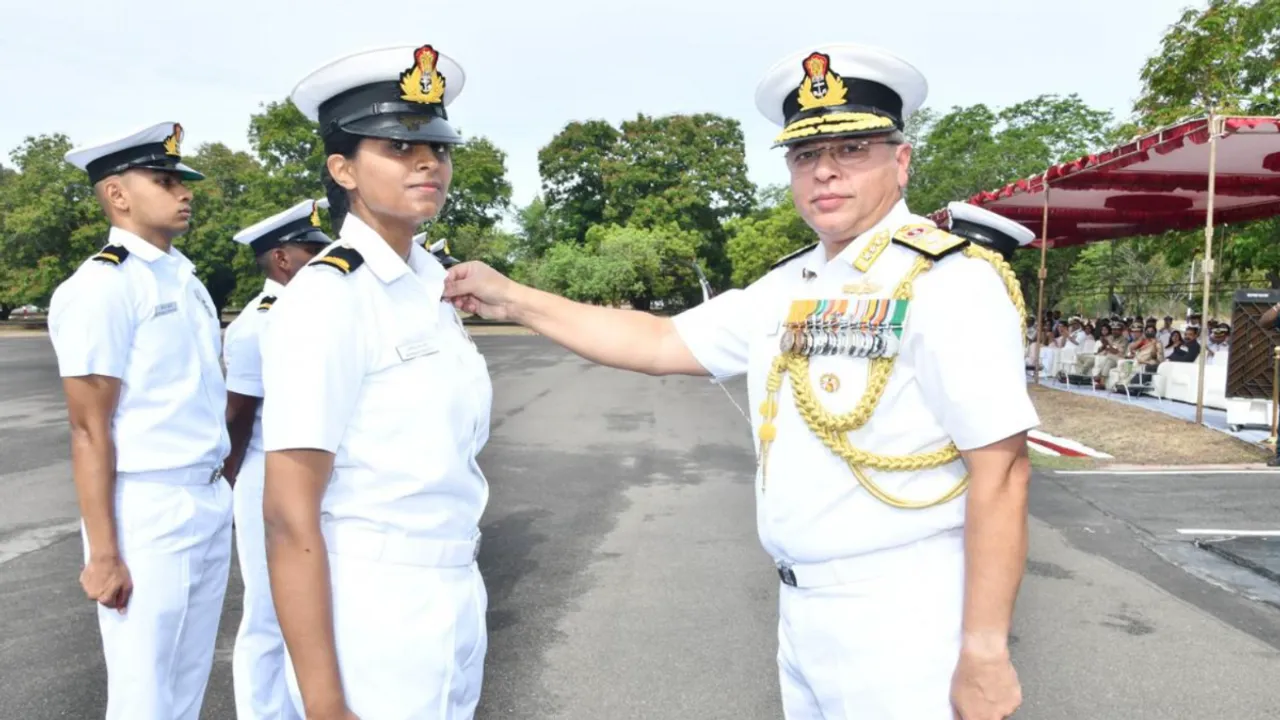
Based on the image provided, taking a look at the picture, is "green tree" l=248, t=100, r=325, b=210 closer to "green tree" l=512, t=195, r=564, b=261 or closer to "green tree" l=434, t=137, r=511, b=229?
"green tree" l=434, t=137, r=511, b=229

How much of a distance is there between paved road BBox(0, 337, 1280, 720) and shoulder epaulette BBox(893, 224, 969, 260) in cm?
216

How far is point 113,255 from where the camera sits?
2.69m

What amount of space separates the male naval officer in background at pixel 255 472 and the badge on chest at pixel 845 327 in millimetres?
1751

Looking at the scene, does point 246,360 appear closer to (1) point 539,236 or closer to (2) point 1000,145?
(2) point 1000,145

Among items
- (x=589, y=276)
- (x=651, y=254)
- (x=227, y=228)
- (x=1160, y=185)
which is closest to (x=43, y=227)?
(x=227, y=228)

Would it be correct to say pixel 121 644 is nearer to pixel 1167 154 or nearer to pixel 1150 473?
pixel 1150 473

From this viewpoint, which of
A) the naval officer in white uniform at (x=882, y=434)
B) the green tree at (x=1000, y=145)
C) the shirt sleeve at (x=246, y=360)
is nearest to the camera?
the naval officer in white uniform at (x=882, y=434)

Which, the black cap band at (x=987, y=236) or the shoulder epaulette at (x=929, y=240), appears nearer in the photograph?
the shoulder epaulette at (x=929, y=240)

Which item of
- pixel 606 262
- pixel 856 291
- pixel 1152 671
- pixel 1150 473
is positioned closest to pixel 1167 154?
pixel 1150 473

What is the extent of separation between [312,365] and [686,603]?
329 cm

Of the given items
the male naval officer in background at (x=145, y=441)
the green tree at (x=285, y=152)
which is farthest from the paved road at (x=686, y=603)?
the green tree at (x=285, y=152)

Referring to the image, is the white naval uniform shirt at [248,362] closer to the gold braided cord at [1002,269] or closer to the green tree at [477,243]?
the gold braided cord at [1002,269]

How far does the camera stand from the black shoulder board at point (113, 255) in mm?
2654

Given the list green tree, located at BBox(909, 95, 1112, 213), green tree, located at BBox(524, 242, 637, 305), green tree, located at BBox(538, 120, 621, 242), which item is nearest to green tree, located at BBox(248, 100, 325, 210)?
green tree, located at BBox(524, 242, 637, 305)
